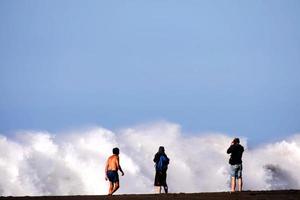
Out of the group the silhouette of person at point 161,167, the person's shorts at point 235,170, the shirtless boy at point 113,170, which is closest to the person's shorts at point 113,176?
the shirtless boy at point 113,170

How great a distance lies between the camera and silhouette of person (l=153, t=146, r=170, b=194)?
1010 inches

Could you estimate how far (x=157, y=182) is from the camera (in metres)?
25.9

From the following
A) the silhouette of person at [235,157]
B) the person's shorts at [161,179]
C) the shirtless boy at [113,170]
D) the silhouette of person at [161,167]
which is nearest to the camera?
the silhouette of person at [235,157]

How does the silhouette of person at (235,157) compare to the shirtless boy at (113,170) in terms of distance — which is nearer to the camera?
the silhouette of person at (235,157)

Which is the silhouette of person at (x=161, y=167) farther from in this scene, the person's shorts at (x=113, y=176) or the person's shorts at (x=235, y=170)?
the person's shorts at (x=235, y=170)

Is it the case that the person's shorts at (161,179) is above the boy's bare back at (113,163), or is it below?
below

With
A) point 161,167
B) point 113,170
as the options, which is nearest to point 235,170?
point 161,167

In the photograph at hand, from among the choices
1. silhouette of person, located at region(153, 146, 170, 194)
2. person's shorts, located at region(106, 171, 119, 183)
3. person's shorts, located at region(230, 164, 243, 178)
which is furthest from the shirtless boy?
person's shorts, located at region(230, 164, 243, 178)

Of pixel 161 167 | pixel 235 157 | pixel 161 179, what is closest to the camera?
pixel 235 157

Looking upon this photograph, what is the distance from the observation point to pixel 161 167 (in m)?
25.7

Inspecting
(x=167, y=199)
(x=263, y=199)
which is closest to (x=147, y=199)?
(x=167, y=199)

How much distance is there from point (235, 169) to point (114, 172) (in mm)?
4716

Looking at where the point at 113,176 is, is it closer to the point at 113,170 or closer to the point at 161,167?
the point at 113,170

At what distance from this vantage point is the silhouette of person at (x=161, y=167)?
25656 mm
